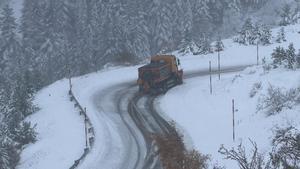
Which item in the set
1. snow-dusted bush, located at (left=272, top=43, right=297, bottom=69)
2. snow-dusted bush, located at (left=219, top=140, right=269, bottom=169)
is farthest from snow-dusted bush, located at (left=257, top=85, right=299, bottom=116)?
snow-dusted bush, located at (left=219, top=140, right=269, bottom=169)

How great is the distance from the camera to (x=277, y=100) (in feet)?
90.5

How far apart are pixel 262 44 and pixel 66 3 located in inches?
1450

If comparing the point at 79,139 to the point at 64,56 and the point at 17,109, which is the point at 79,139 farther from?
the point at 64,56

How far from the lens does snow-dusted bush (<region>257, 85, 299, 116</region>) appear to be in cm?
2691

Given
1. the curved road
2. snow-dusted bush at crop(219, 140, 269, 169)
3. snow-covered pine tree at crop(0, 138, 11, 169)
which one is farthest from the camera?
snow-covered pine tree at crop(0, 138, 11, 169)

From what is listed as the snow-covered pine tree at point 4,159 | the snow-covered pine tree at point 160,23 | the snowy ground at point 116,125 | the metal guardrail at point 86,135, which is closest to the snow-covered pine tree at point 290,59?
the snowy ground at point 116,125

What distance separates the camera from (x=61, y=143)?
29.0 m

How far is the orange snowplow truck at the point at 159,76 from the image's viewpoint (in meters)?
38.5

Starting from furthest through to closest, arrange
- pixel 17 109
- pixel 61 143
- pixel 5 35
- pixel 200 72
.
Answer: pixel 5 35, pixel 200 72, pixel 17 109, pixel 61 143

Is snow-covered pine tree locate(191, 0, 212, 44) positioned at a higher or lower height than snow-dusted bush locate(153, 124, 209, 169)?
lower

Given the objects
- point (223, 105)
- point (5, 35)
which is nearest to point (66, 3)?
point (5, 35)

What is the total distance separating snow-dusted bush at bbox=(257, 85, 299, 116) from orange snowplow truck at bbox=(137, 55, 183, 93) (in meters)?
10.9

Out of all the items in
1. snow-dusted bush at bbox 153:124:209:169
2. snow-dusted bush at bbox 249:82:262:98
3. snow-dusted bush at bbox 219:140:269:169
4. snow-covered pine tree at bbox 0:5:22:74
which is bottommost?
snow-covered pine tree at bbox 0:5:22:74

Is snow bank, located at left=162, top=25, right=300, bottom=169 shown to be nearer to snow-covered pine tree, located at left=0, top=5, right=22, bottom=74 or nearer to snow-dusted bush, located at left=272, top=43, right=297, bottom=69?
snow-dusted bush, located at left=272, top=43, right=297, bottom=69
